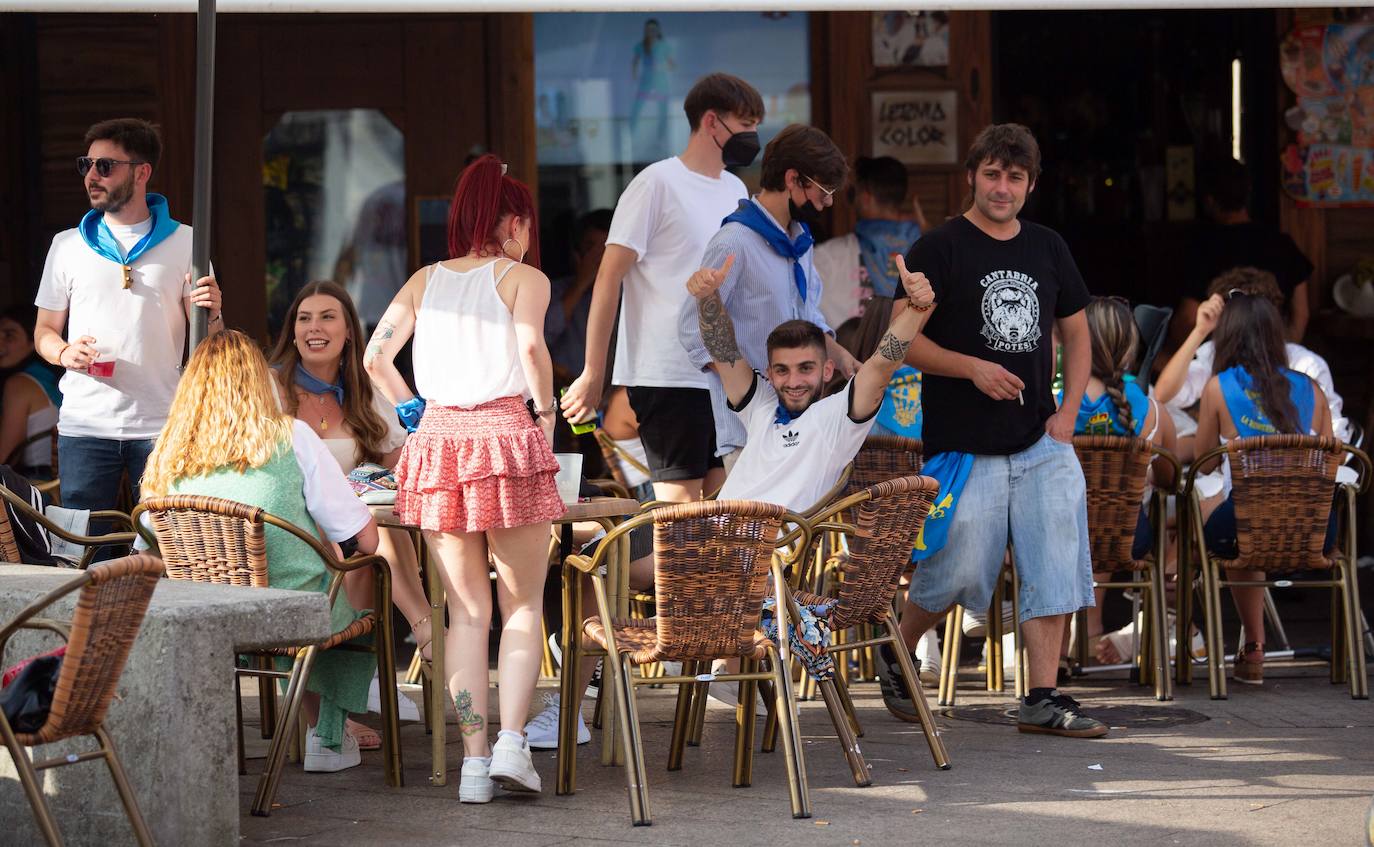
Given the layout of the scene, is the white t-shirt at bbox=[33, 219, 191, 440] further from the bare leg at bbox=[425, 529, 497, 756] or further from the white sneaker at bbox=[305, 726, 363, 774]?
Answer: the bare leg at bbox=[425, 529, 497, 756]

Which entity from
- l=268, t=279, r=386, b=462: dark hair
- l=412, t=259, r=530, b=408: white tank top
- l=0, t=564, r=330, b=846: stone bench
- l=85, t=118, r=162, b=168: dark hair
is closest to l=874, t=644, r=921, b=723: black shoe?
l=412, t=259, r=530, b=408: white tank top

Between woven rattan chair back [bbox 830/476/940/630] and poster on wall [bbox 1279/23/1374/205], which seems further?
poster on wall [bbox 1279/23/1374/205]

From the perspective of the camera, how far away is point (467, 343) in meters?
5.14

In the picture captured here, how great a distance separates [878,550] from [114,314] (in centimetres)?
270

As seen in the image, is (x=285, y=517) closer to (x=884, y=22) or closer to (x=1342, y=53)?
(x=884, y=22)

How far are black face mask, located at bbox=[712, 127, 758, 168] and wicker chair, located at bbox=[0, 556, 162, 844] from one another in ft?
9.79

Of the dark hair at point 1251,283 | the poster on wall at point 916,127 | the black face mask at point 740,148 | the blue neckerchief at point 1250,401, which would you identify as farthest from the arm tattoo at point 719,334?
the poster on wall at point 916,127

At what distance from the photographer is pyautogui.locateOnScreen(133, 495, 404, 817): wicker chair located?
493cm

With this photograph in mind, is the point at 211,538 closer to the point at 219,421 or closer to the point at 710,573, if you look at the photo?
the point at 219,421

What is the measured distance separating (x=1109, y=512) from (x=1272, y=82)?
4.28 m

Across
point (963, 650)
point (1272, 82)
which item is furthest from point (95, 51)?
point (1272, 82)

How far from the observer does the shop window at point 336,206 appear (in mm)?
9914

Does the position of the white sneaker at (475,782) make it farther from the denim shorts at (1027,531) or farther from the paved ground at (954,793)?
the denim shorts at (1027,531)

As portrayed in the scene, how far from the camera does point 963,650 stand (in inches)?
307
